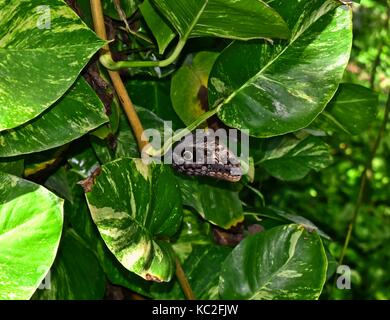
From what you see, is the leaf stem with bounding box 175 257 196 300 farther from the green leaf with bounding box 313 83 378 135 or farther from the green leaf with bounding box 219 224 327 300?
the green leaf with bounding box 313 83 378 135

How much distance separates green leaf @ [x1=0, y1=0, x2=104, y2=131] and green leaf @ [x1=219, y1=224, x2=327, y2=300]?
0.30 m

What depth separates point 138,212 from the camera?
2.13ft

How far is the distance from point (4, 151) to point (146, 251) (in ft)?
0.53

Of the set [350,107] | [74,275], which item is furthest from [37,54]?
[350,107]

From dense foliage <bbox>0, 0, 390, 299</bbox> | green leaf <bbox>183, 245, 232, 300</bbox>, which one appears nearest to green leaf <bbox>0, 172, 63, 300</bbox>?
dense foliage <bbox>0, 0, 390, 299</bbox>

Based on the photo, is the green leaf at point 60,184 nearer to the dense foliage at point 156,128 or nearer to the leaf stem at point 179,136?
the dense foliage at point 156,128

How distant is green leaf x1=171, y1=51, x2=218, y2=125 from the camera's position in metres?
0.75

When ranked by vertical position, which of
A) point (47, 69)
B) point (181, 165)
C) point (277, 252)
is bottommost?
point (277, 252)

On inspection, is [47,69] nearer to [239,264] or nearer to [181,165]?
[181,165]

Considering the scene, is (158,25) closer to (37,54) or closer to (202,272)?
(37,54)

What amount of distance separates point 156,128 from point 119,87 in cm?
9

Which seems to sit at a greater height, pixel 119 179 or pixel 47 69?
pixel 47 69

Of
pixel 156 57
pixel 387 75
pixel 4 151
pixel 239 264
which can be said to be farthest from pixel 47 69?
pixel 387 75
